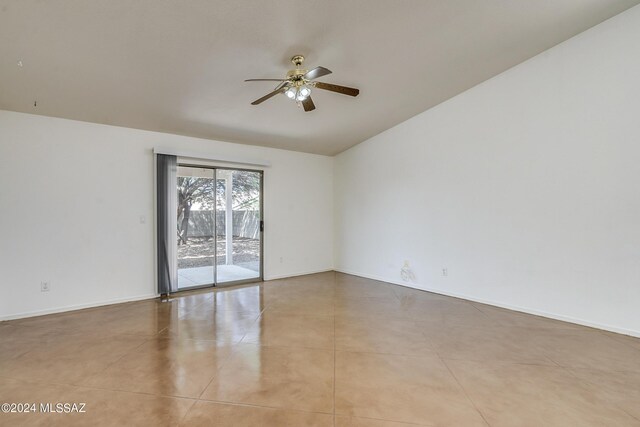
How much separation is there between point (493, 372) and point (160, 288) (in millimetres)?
4332

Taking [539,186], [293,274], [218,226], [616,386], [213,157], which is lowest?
[616,386]

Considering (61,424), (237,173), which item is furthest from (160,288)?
(61,424)

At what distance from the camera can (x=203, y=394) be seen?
6.16 feet

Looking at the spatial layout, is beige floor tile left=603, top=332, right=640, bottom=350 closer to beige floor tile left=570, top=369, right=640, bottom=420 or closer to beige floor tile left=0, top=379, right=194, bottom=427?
beige floor tile left=570, top=369, right=640, bottom=420

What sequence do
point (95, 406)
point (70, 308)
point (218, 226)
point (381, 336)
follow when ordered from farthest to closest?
point (218, 226) < point (70, 308) < point (381, 336) < point (95, 406)

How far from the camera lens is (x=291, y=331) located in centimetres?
291

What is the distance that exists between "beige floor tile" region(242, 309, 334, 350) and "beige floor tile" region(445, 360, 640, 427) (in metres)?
1.22

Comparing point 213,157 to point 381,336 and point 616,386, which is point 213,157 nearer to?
point 381,336

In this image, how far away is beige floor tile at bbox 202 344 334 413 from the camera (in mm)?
1813

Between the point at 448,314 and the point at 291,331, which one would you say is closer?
the point at 291,331

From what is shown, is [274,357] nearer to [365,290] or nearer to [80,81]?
[365,290]

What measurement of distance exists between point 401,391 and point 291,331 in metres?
1.35

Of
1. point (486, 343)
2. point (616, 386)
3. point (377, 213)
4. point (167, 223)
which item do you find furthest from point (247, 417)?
point (377, 213)

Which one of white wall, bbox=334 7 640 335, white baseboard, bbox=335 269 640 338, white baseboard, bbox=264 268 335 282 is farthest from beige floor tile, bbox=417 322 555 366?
white baseboard, bbox=264 268 335 282
